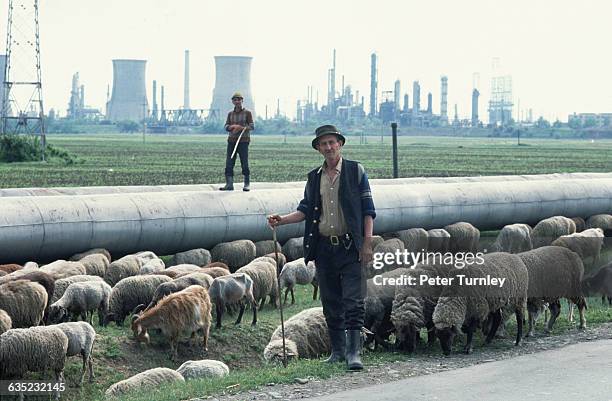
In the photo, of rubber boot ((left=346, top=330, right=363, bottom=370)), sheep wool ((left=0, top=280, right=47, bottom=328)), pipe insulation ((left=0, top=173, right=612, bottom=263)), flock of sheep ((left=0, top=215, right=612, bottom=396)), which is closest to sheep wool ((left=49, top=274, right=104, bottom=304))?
flock of sheep ((left=0, top=215, right=612, bottom=396))

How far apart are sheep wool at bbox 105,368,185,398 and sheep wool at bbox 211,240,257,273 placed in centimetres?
927

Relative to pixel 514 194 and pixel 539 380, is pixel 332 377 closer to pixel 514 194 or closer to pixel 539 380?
pixel 539 380

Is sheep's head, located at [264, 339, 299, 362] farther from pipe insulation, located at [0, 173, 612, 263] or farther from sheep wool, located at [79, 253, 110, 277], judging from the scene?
pipe insulation, located at [0, 173, 612, 263]

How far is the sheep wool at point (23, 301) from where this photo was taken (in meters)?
14.2

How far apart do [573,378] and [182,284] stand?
23.4ft

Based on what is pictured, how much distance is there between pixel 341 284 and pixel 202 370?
235cm

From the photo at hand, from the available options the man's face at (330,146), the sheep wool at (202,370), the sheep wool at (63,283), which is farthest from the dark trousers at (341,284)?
the sheep wool at (63,283)

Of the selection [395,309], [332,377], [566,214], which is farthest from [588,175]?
[332,377]

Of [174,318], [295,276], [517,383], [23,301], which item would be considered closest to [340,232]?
[517,383]

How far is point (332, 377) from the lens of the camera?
9.81 metres

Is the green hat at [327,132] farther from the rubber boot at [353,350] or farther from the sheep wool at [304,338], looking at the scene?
the sheep wool at [304,338]

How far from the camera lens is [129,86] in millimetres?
188625

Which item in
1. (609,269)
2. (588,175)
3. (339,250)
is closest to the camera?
(339,250)

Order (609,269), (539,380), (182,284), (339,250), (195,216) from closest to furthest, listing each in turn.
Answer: (539,380) → (339,250) → (182,284) → (609,269) → (195,216)
